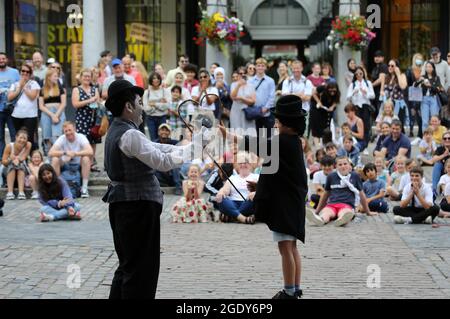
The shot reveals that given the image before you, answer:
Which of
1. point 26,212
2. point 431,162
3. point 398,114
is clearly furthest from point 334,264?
point 398,114

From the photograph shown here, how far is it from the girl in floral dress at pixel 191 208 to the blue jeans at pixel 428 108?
24.3 feet

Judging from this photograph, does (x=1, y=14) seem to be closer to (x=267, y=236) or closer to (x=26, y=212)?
(x=26, y=212)

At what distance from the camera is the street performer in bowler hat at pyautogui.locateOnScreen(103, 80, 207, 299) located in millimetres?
7078

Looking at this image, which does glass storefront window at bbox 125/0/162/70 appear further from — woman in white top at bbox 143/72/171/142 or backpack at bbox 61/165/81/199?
backpack at bbox 61/165/81/199

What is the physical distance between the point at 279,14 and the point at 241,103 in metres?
22.1

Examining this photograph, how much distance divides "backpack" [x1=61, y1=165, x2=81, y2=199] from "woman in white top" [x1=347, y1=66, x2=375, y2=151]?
6.01 metres

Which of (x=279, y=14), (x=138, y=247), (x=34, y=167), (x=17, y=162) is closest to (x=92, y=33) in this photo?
(x=17, y=162)

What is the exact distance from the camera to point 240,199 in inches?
518

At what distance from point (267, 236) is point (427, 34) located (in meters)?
15.7

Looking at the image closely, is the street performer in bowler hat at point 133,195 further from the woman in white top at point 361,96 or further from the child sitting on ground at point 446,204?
the woman in white top at point 361,96

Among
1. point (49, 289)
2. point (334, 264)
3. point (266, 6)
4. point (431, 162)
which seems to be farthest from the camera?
point (266, 6)

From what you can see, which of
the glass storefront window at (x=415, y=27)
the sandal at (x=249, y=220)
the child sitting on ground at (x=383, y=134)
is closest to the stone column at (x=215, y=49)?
the glass storefront window at (x=415, y=27)

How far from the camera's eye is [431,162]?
53.7 feet

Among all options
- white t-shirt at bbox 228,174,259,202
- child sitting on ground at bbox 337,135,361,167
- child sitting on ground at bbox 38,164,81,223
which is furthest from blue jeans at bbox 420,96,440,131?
child sitting on ground at bbox 38,164,81,223
